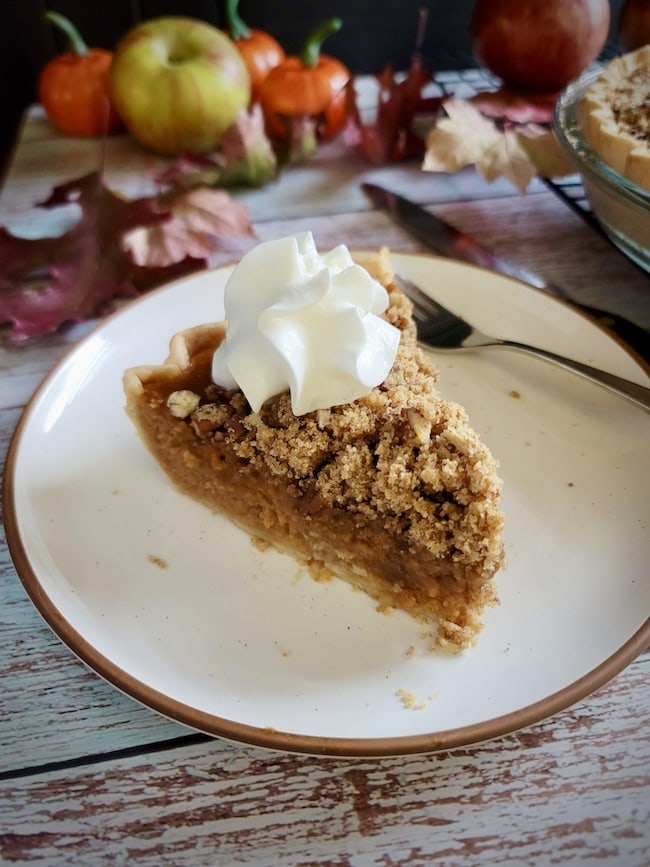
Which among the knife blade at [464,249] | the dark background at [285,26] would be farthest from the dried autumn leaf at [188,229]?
the dark background at [285,26]

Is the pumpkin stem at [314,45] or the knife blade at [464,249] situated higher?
the pumpkin stem at [314,45]

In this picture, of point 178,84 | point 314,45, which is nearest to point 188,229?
point 178,84

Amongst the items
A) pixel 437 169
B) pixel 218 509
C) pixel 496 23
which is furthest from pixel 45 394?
pixel 496 23

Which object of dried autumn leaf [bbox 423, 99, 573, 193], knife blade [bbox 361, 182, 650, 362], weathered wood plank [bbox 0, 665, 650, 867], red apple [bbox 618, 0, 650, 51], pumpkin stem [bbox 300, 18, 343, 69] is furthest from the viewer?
pumpkin stem [bbox 300, 18, 343, 69]

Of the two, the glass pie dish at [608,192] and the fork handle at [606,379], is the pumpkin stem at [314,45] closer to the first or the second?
the glass pie dish at [608,192]

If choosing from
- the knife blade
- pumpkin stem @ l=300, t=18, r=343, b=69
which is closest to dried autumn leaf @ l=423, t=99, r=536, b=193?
the knife blade

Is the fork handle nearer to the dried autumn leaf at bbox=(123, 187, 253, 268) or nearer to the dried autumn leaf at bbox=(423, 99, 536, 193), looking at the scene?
the dried autumn leaf at bbox=(423, 99, 536, 193)

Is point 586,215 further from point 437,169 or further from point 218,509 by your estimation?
point 218,509
